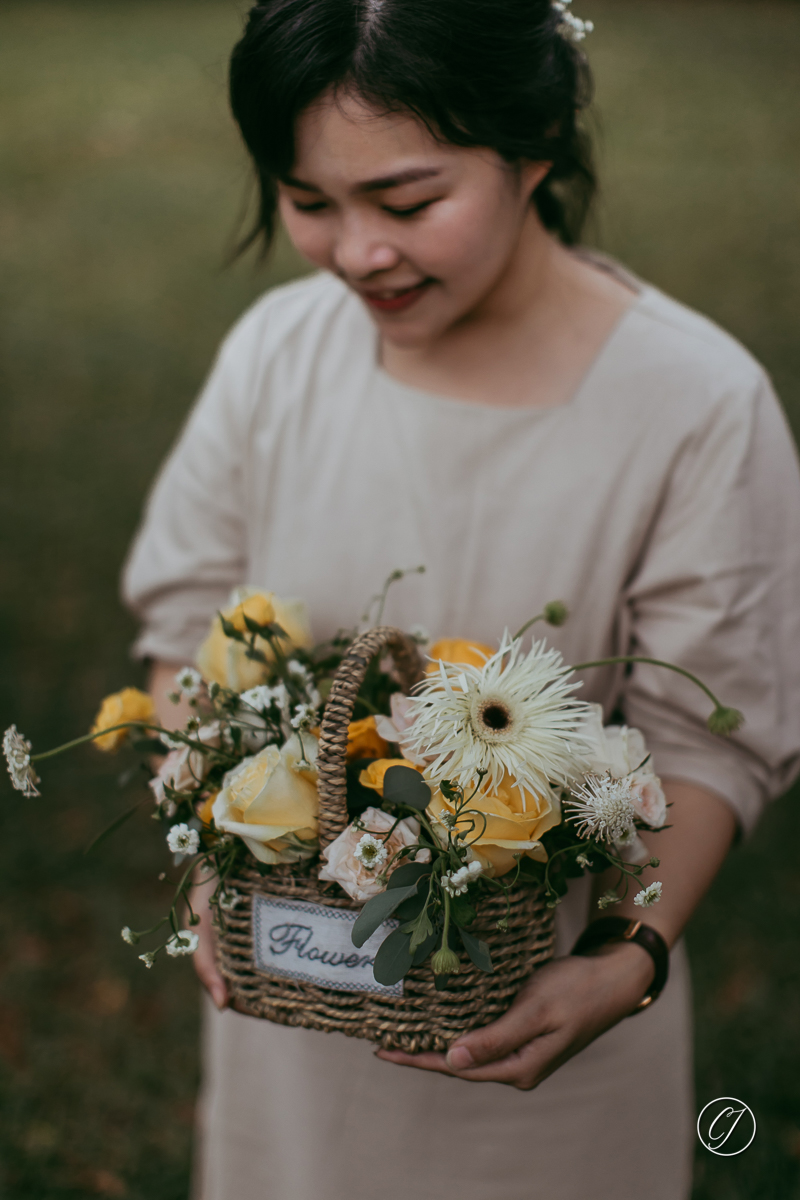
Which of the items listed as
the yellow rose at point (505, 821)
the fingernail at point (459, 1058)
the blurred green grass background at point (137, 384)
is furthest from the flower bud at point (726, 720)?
the blurred green grass background at point (137, 384)

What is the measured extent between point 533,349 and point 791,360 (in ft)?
12.9

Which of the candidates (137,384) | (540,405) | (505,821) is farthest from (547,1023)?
(137,384)

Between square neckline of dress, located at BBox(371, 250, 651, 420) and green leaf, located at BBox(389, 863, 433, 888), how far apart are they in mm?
688

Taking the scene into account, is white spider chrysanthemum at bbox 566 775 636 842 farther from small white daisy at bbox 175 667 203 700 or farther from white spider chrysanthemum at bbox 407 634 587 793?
small white daisy at bbox 175 667 203 700

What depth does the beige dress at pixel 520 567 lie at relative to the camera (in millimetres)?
1278

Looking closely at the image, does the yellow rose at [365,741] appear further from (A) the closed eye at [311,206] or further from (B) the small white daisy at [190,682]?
(A) the closed eye at [311,206]

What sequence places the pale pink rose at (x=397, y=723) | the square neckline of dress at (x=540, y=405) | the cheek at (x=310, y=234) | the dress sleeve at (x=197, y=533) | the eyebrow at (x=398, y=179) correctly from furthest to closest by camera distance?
the dress sleeve at (x=197, y=533) < the square neckline of dress at (x=540, y=405) < the cheek at (x=310, y=234) < the eyebrow at (x=398, y=179) < the pale pink rose at (x=397, y=723)

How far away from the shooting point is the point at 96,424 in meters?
4.91

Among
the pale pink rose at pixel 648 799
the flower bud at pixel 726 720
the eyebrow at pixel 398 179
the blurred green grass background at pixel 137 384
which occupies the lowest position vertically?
the blurred green grass background at pixel 137 384

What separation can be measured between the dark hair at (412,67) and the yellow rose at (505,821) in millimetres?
726

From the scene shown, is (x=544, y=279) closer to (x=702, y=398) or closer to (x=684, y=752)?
(x=702, y=398)

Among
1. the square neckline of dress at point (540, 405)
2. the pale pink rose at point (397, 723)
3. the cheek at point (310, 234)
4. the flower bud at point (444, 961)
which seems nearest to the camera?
the flower bud at point (444, 961)

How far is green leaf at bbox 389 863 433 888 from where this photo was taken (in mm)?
905

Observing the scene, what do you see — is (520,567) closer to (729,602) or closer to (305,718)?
(729,602)
